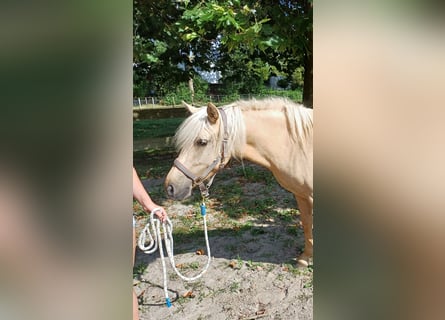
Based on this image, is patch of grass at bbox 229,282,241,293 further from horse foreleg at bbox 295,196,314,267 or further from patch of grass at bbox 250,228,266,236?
patch of grass at bbox 250,228,266,236

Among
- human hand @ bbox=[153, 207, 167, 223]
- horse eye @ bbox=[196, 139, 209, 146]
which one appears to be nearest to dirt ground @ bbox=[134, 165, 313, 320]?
horse eye @ bbox=[196, 139, 209, 146]

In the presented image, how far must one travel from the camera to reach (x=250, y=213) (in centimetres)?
482

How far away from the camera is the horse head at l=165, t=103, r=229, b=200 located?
254 centimetres

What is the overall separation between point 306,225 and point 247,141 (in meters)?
0.97

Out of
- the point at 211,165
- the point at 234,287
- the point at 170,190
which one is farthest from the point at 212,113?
the point at 234,287

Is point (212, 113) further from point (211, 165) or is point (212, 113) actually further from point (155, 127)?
point (155, 127)

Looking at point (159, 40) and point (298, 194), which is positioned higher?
point (159, 40)

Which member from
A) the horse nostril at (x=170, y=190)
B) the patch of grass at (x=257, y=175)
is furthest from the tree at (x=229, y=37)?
the patch of grass at (x=257, y=175)

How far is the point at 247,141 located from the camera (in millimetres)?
2621

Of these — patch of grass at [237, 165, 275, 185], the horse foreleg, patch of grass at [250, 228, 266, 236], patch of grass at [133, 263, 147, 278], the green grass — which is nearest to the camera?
the horse foreleg
